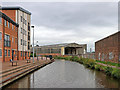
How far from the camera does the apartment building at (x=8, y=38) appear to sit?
76.3 ft

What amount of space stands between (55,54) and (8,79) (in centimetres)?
5843

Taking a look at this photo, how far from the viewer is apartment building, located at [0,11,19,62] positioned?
23.3m

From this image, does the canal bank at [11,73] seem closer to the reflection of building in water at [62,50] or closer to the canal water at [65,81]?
the canal water at [65,81]

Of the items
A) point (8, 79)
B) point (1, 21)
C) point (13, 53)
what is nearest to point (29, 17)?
point (13, 53)

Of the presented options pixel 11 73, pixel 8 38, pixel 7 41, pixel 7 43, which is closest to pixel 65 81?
pixel 11 73

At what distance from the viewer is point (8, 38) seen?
26.3m

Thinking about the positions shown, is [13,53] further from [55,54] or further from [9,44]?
[55,54]

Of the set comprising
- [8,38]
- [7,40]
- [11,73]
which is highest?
[8,38]

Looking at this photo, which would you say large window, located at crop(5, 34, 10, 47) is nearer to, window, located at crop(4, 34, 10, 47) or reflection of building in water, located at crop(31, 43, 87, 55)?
window, located at crop(4, 34, 10, 47)

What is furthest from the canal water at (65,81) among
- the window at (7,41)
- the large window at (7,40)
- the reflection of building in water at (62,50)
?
the reflection of building in water at (62,50)

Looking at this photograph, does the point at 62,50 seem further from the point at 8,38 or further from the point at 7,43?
the point at 7,43

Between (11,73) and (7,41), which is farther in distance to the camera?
(7,41)

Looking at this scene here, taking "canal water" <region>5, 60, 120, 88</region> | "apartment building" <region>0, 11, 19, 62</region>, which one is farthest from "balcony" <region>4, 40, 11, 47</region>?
"canal water" <region>5, 60, 120, 88</region>

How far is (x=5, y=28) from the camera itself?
24594 millimetres
